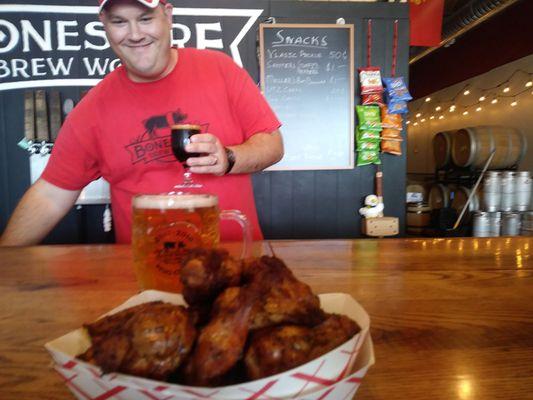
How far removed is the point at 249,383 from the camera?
326mm


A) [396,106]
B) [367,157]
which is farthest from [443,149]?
[367,157]

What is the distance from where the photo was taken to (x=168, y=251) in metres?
0.68

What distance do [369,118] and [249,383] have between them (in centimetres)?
305

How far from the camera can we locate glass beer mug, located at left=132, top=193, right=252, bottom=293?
0.68 metres

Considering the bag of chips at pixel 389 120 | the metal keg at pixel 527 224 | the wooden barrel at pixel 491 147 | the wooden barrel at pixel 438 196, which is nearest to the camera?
the bag of chips at pixel 389 120

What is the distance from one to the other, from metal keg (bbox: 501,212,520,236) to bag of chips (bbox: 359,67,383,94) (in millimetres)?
1976

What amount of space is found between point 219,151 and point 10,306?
2.21ft

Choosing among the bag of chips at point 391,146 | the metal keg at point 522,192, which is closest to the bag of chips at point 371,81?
the bag of chips at point 391,146

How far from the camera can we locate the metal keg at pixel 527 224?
3.59 meters

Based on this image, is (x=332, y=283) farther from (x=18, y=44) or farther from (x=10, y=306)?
(x=18, y=44)

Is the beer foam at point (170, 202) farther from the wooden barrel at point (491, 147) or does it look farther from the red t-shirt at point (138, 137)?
the wooden barrel at point (491, 147)

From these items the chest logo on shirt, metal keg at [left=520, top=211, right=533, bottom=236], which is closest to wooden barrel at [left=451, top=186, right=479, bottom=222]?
metal keg at [left=520, top=211, right=533, bottom=236]

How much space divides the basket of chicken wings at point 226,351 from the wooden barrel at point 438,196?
5.17 m

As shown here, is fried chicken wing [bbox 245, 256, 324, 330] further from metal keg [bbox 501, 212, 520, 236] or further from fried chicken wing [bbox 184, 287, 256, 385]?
metal keg [bbox 501, 212, 520, 236]
